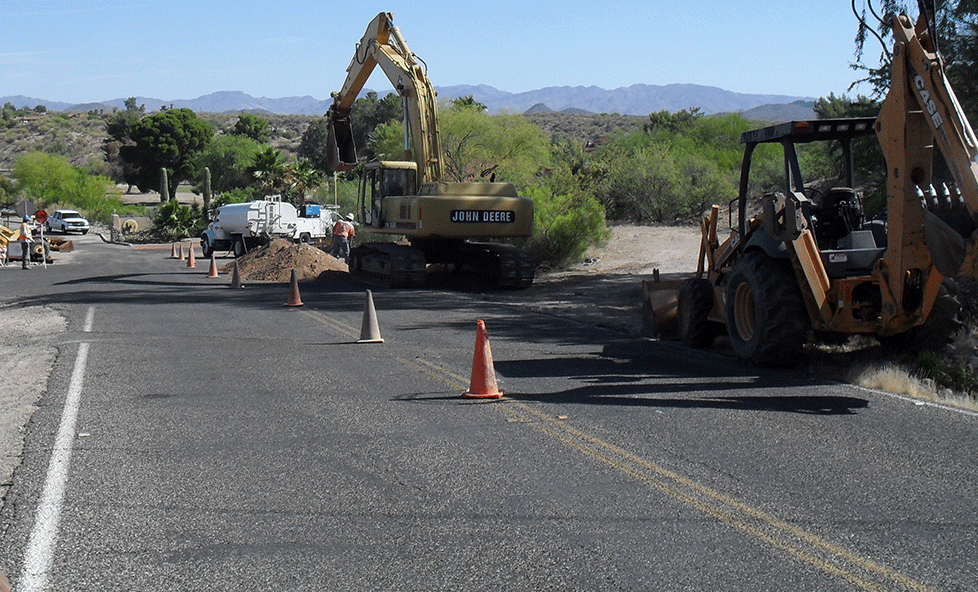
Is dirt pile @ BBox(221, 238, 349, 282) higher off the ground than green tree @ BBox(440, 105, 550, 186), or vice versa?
green tree @ BBox(440, 105, 550, 186)

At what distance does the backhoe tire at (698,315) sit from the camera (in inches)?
519

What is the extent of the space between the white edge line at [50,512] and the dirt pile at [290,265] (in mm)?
18840

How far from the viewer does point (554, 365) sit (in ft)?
39.7

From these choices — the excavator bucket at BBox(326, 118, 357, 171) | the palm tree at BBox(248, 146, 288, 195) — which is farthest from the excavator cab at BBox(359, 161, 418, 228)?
the palm tree at BBox(248, 146, 288, 195)

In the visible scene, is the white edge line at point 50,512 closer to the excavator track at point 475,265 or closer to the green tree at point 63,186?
the excavator track at point 475,265

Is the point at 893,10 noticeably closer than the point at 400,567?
No

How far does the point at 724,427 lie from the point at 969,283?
634cm

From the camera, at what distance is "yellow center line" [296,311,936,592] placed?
5020 millimetres

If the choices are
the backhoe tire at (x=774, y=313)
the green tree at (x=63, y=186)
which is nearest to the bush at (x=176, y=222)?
the green tree at (x=63, y=186)

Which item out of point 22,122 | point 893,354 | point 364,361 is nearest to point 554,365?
point 364,361

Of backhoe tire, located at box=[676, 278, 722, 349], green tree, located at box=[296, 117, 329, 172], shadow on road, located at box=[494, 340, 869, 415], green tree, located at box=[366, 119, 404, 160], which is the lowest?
shadow on road, located at box=[494, 340, 869, 415]

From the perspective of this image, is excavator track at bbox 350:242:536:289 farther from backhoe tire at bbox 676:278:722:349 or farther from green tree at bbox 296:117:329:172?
green tree at bbox 296:117:329:172

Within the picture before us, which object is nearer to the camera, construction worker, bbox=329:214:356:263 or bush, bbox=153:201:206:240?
construction worker, bbox=329:214:356:263

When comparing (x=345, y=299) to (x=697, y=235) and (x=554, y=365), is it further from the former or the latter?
(x=697, y=235)
